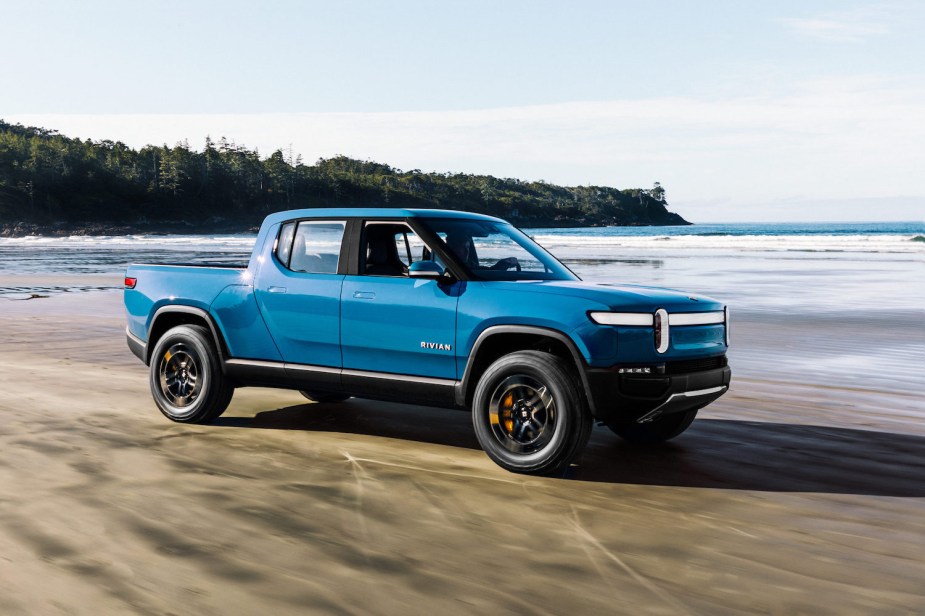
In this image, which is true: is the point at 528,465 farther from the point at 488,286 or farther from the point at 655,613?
the point at 655,613

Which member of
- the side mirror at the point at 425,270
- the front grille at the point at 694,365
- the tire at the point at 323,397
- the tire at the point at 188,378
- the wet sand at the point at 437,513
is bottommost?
the wet sand at the point at 437,513

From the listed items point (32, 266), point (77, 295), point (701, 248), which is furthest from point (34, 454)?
point (701, 248)

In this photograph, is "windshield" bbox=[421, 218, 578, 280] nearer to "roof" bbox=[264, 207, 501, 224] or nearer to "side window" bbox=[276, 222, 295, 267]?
"roof" bbox=[264, 207, 501, 224]

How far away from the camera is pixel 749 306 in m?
17.1

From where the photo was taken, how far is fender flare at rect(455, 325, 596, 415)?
5.77m

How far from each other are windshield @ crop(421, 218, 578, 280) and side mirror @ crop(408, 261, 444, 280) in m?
0.21

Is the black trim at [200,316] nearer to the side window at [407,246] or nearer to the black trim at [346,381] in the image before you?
the black trim at [346,381]

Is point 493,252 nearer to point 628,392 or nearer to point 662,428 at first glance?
point 628,392

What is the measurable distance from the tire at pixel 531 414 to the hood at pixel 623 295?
44cm

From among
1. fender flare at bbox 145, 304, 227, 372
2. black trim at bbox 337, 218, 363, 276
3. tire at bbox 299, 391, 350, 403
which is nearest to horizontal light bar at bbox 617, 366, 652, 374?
black trim at bbox 337, 218, 363, 276

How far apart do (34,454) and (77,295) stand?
15.3m

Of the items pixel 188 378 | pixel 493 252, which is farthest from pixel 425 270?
pixel 188 378

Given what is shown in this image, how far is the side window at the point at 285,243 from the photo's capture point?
7340mm

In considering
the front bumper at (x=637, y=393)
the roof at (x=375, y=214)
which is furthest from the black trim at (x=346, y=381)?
the roof at (x=375, y=214)
